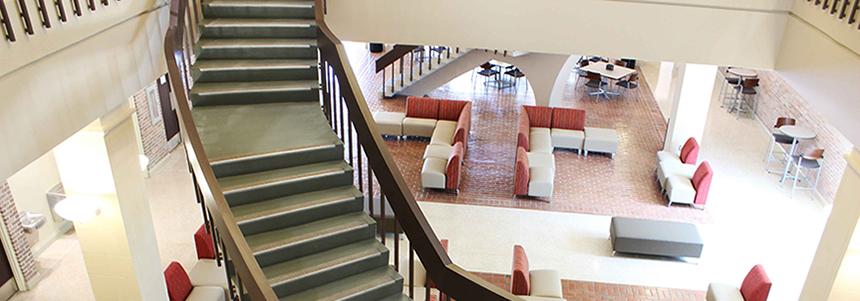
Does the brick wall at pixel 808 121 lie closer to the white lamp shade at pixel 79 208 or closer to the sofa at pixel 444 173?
the sofa at pixel 444 173

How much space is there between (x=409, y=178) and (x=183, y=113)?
22.9 feet

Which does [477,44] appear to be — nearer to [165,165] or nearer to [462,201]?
A: [462,201]

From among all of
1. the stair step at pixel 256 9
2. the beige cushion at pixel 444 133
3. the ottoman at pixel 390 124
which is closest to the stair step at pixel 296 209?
the stair step at pixel 256 9

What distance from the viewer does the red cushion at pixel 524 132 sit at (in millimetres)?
11906

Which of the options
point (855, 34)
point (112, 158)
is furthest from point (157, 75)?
point (855, 34)

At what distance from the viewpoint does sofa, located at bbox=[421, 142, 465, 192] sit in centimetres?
1098

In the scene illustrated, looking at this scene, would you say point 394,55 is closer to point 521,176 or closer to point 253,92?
point 521,176

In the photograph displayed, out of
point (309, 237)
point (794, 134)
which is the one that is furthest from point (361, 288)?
point (794, 134)

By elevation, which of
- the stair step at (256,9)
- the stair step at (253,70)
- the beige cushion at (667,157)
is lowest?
the beige cushion at (667,157)

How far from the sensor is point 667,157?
12.0 metres

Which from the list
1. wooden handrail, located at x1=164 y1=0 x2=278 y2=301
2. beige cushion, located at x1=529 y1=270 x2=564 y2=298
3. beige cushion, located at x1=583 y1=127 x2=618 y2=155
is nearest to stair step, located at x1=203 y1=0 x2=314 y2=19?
wooden handrail, located at x1=164 y1=0 x2=278 y2=301

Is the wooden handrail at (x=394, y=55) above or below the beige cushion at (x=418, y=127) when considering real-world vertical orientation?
above

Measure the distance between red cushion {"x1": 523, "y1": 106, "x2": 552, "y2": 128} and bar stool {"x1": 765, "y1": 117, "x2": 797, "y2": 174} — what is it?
4428 millimetres

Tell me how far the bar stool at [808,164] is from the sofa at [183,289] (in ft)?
33.8
